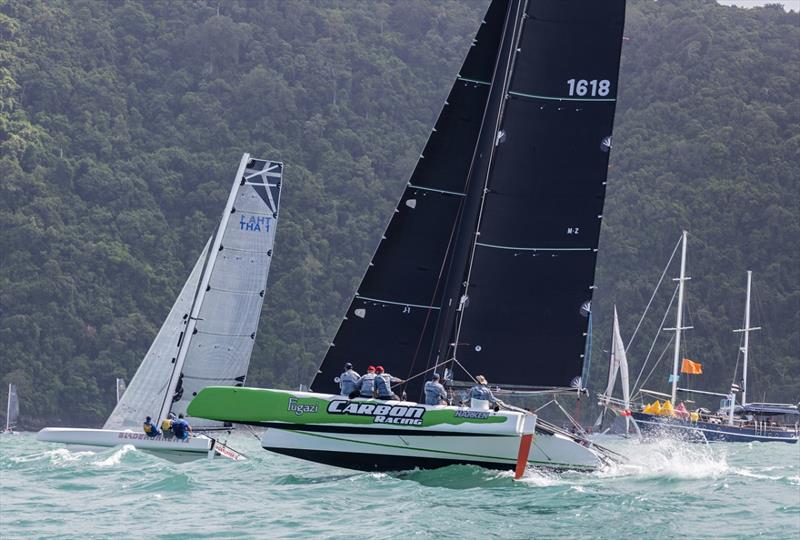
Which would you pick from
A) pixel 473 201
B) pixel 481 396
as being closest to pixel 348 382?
pixel 481 396

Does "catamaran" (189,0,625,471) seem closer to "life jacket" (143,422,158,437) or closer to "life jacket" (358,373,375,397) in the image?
"life jacket" (358,373,375,397)

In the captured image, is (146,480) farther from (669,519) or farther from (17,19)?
(17,19)

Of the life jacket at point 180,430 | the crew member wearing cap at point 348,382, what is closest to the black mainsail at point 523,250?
the crew member wearing cap at point 348,382

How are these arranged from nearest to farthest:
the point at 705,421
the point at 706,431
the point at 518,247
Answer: the point at 518,247, the point at 706,431, the point at 705,421

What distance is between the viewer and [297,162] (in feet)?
288

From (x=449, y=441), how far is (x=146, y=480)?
493 centimetres

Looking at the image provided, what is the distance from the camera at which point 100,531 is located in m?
15.6

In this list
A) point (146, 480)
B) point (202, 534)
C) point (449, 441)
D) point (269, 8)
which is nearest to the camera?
point (202, 534)

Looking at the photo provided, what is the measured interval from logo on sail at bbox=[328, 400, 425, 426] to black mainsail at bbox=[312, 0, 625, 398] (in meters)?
2.16

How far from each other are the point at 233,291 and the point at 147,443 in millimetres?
4003

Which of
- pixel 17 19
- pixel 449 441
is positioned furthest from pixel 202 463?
pixel 17 19

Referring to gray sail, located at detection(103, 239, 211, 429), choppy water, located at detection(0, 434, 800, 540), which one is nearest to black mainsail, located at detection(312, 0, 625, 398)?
choppy water, located at detection(0, 434, 800, 540)

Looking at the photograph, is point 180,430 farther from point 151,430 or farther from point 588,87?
point 588,87

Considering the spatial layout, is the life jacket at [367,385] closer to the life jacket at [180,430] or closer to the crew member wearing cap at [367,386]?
the crew member wearing cap at [367,386]
